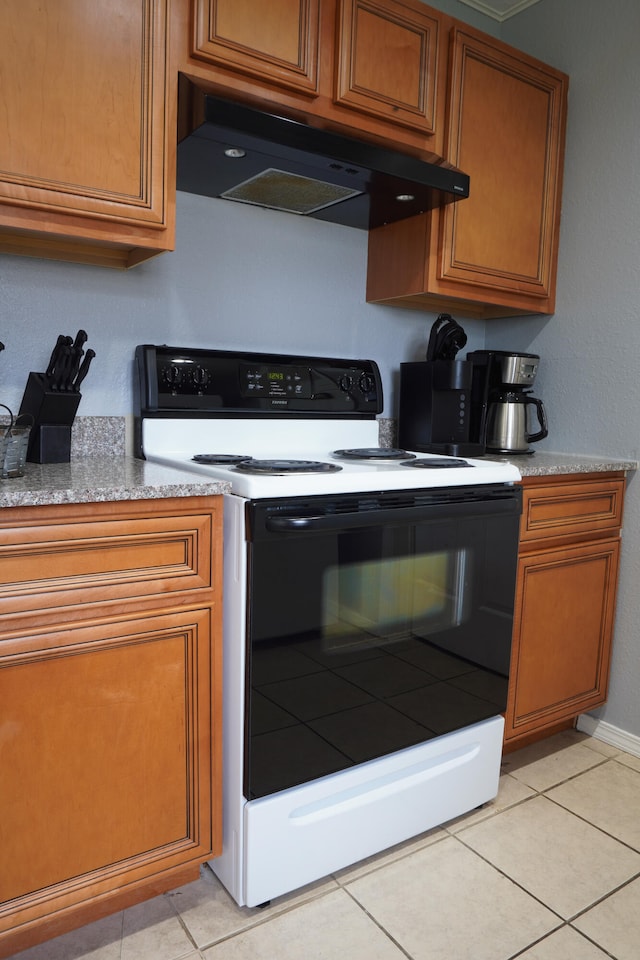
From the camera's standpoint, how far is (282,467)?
1433 millimetres

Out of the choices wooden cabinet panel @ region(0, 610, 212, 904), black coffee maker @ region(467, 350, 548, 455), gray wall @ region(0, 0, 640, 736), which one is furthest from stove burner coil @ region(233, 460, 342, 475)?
black coffee maker @ region(467, 350, 548, 455)

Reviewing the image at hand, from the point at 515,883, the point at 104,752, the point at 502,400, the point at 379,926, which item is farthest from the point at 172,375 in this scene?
the point at 515,883

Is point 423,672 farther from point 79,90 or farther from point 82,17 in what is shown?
point 82,17

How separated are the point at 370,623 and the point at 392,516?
24 cm

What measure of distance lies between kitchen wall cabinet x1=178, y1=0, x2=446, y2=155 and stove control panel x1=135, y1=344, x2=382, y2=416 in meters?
0.62

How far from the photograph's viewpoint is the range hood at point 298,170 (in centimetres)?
142

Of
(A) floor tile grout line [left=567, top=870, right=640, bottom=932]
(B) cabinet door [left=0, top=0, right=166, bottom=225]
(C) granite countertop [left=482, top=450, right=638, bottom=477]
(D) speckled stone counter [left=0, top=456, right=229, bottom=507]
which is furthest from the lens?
(C) granite countertop [left=482, top=450, right=638, bottom=477]

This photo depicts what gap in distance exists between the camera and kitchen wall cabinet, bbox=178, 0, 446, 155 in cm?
147

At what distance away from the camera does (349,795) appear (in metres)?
1.48

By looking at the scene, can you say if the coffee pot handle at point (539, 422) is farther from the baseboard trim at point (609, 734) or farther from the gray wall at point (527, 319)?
the baseboard trim at point (609, 734)

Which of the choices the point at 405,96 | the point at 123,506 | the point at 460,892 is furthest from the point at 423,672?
the point at 405,96

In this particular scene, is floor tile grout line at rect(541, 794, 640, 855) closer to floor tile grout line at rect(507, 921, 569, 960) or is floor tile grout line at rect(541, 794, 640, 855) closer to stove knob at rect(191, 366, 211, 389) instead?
floor tile grout line at rect(507, 921, 569, 960)

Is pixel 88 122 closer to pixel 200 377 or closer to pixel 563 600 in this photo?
pixel 200 377

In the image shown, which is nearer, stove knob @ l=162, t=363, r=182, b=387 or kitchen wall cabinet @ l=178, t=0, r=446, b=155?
kitchen wall cabinet @ l=178, t=0, r=446, b=155
